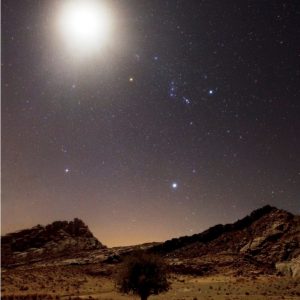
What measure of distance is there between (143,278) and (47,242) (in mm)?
75440

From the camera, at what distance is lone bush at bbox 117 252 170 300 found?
116ft

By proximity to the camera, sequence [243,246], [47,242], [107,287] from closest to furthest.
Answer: [107,287] < [243,246] < [47,242]

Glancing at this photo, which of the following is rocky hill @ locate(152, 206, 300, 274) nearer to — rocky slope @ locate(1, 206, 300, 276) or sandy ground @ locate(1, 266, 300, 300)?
rocky slope @ locate(1, 206, 300, 276)

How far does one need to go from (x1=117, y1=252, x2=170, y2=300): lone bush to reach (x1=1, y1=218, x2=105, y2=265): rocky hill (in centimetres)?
6444

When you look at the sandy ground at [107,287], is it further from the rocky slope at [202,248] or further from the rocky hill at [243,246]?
the rocky hill at [243,246]

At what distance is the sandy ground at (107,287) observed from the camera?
46625 millimetres

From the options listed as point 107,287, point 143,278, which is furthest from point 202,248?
point 143,278

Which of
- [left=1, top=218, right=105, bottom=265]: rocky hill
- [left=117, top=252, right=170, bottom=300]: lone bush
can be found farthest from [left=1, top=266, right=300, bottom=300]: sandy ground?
[left=1, top=218, right=105, bottom=265]: rocky hill

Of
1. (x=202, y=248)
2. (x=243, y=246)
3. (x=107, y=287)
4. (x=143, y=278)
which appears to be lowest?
(x=107, y=287)

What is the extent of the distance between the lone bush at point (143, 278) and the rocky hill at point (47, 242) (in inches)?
2537

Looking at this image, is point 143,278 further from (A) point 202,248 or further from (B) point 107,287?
(A) point 202,248

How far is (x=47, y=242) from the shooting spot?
10594 cm

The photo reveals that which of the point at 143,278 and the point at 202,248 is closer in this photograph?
the point at 143,278

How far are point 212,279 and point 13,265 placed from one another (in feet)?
140
